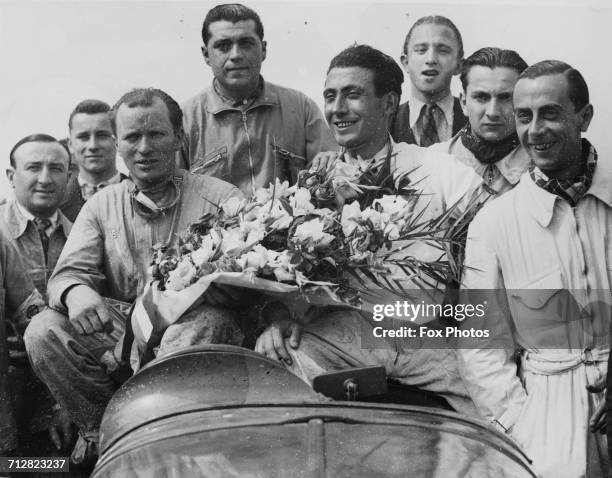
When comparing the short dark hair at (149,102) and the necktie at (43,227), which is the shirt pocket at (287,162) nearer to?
the short dark hair at (149,102)

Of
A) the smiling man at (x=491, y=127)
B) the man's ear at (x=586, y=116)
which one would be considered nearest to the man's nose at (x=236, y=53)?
the smiling man at (x=491, y=127)

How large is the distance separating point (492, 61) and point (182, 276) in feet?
5.81

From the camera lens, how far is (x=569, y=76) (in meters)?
5.10

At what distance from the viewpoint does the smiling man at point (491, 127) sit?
503 cm

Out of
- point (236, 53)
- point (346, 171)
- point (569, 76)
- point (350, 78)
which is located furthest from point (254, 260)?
point (569, 76)

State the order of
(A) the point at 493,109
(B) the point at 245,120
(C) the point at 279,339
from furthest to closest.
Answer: (B) the point at 245,120, (A) the point at 493,109, (C) the point at 279,339

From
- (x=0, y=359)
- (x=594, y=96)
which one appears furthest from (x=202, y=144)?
(x=594, y=96)

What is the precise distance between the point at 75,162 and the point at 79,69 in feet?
1.45

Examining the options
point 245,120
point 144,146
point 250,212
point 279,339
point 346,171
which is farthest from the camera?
point 245,120

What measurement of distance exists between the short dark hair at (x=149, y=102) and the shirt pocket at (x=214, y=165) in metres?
0.17

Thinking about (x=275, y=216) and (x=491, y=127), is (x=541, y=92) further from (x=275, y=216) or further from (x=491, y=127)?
(x=275, y=216)

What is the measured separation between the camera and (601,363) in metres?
4.77

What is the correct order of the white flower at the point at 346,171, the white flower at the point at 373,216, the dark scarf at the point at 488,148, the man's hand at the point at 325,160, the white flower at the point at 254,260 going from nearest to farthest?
the white flower at the point at 254,260 < the white flower at the point at 373,216 < the white flower at the point at 346,171 < the man's hand at the point at 325,160 < the dark scarf at the point at 488,148

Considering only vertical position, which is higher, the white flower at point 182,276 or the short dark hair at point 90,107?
the short dark hair at point 90,107
